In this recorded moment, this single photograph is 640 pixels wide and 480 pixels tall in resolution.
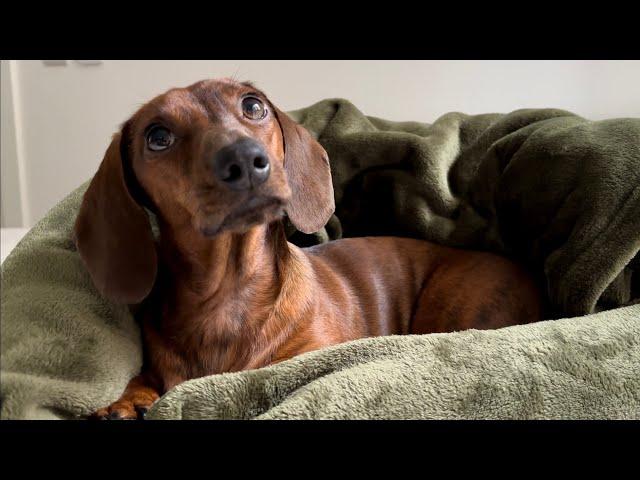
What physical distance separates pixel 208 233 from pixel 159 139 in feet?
0.96

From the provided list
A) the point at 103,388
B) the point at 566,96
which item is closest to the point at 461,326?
the point at 103,388

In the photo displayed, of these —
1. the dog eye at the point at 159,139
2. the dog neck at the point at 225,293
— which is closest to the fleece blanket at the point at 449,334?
the dog neck at the point at 225,293

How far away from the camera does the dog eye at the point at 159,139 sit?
1397 mm

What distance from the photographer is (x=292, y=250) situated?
65.4 inches

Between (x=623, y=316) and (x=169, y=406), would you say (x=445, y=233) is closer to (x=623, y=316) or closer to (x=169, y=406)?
(x=623, y=316)

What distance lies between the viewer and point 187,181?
132 cm

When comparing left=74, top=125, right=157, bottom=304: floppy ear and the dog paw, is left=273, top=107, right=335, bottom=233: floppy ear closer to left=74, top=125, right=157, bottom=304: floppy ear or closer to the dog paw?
left=74, top=125, right=157, bottom=304: floppy ear

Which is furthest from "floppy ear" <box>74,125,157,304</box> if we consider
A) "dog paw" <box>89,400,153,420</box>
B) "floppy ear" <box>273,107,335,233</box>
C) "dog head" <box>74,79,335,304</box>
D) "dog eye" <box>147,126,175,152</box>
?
"floppy ear" <box>273,107,335,233</box>

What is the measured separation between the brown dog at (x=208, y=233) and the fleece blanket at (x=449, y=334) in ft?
0.29

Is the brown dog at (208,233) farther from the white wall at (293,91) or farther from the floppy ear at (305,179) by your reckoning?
the white wall at (293,91)

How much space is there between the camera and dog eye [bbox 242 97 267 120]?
1482 millimetres

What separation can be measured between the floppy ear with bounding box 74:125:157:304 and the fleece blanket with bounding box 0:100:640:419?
0.07 meters
